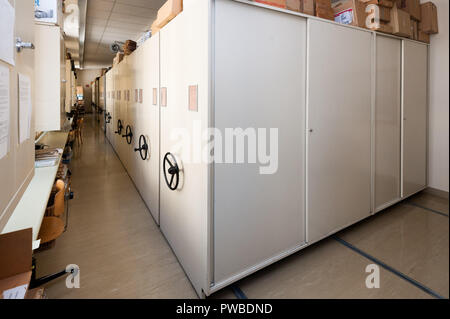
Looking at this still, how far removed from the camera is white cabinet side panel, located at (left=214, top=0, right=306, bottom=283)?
63.1 inches

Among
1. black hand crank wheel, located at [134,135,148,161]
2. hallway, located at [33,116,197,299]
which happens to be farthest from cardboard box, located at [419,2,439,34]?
hallway, located at [33,116,197,299]

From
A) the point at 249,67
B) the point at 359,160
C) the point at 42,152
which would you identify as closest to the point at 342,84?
the point at 359,160

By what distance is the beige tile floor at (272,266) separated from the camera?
5.82 ft

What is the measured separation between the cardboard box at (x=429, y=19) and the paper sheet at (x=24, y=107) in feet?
13.4

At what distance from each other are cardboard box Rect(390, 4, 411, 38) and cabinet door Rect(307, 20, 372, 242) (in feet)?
1.71

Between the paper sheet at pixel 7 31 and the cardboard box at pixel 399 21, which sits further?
the cardboard box at pixel 399 21

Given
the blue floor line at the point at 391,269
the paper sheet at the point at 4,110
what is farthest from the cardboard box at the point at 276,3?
the blue floor line at the point at 391,269

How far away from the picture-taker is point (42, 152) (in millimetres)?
2648

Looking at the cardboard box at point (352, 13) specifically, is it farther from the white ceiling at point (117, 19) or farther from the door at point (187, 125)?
the white ceiling at point (117, 19)

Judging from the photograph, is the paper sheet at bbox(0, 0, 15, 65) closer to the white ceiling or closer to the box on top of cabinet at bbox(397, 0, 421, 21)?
the box on top of cabinet at bbox(397, 0, 421, 21)

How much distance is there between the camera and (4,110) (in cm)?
80

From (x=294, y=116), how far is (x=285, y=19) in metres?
0.69

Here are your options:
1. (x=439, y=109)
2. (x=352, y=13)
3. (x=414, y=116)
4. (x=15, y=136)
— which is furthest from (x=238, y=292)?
(x=439, y=109)

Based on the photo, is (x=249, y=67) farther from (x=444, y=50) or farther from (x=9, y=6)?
(x=444, y=50)
